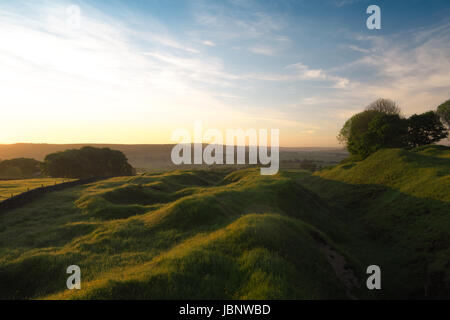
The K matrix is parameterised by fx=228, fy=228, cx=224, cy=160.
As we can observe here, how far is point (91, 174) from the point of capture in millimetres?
73750

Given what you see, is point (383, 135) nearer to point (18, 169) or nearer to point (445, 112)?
point (445, 112)

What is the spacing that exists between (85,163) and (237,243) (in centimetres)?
7360

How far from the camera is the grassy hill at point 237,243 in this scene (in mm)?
9875

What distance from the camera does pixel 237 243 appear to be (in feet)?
42.3

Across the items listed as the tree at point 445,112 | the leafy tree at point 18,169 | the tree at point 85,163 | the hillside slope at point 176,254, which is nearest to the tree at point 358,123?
the tree at point 445,112

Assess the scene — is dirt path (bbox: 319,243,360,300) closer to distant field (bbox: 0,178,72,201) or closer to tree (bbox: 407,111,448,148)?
distant field (bbox: 0,178,72,201)

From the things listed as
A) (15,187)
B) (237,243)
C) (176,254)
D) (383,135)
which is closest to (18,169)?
(15,187)

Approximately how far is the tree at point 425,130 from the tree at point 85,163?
88848mm

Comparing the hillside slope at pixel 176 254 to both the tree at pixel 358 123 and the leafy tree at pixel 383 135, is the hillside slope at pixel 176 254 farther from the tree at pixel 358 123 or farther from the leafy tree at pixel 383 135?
the tree at pixel 358 123

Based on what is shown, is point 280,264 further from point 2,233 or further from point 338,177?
point 338,177

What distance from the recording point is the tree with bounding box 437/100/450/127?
220 ft

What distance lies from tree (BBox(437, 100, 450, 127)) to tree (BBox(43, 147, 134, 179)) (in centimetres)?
10264
